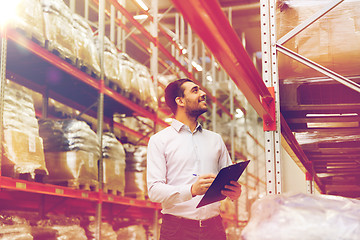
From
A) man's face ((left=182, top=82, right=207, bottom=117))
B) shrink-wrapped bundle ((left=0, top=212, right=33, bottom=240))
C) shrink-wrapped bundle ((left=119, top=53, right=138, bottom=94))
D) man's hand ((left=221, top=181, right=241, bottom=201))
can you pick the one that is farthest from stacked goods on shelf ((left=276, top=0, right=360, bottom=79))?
shrink-wrapped bundle ((left=119, top=53, right=138, bottom=94))

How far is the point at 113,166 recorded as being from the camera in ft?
21.2

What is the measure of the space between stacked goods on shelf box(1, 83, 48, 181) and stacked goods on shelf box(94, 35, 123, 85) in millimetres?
1747

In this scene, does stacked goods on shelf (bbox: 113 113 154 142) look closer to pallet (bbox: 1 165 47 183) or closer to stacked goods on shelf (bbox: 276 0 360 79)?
pallet (bbox: 1 165 47 183)

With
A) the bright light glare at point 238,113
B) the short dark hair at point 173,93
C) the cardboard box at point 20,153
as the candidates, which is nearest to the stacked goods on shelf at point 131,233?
the cardboard box at point 20,153

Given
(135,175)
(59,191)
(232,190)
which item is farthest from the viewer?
(135,175)

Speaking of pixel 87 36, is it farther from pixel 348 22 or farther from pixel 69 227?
pixel 348 22

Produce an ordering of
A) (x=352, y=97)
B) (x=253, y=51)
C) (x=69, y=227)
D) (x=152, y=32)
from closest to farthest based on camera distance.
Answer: (x=352, y=97) < (x=69, y=227) < (x=152, y=32) < (x=253, y=51)

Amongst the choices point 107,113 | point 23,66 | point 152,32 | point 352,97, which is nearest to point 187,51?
point 152,32

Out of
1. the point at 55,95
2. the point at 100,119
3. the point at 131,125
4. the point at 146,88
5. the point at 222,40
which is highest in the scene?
the point at 146,88

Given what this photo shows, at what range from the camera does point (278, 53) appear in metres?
3.25

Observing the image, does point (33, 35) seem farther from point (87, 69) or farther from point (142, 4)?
point (142, 4)

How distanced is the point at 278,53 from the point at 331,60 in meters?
0.34

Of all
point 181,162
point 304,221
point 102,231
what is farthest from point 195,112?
point 102,231

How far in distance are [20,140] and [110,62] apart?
2443mm
